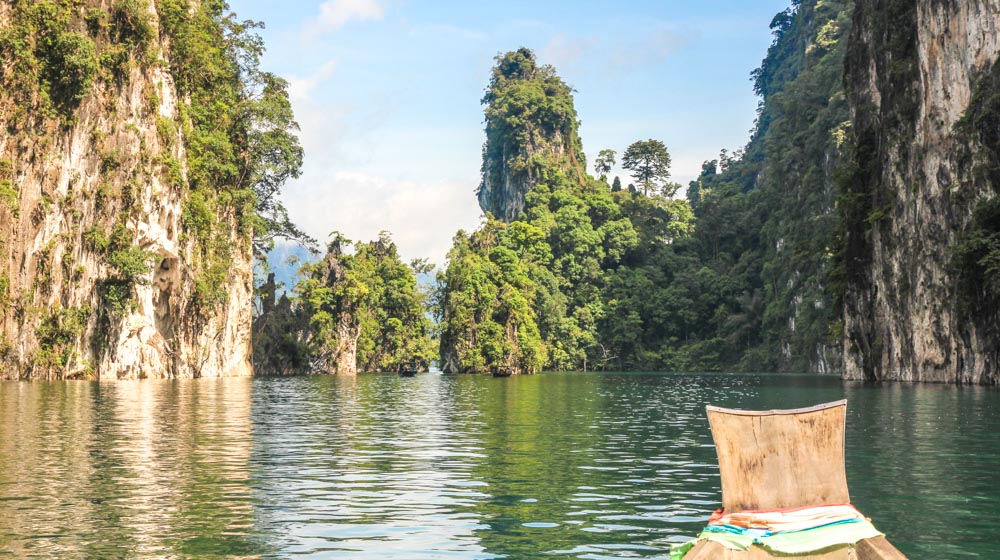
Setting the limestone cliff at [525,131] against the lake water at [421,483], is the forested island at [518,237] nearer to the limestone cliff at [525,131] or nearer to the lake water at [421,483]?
the limestone cliff at [525,131]

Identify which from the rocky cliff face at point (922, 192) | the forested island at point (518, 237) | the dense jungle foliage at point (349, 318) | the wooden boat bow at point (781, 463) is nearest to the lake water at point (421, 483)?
the wooden boat bow at point (781, 463)

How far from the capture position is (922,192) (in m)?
52.5

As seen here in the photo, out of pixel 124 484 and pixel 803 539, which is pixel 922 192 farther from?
pixel 803 539

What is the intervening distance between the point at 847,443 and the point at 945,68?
33753mm

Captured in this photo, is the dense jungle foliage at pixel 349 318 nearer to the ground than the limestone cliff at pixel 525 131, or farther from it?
nearer to the ground

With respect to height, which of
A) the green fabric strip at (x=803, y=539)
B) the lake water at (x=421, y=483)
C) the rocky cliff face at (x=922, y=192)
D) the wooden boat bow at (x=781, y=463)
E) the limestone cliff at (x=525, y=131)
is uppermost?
the limestone cliff at (x=525, y=131)

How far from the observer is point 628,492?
1571 centimetres

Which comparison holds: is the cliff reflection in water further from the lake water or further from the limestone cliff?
the limestone cliff

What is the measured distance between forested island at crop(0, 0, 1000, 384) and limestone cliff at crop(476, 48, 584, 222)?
774mm

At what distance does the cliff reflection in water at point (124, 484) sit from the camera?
11.7m

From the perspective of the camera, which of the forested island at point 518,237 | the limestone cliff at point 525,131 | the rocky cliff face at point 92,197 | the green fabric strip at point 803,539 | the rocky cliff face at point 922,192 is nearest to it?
the green fabric strip at point 803,539

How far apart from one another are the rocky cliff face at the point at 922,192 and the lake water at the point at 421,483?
1686cm

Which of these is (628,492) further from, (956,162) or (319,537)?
(956,162)

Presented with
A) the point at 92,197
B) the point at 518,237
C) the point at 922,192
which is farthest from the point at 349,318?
the point at 922,192
